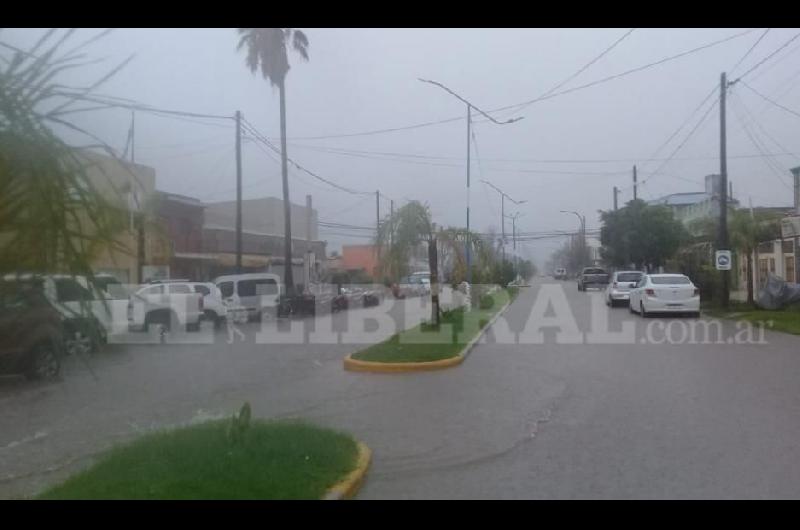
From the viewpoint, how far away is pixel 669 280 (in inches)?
1014

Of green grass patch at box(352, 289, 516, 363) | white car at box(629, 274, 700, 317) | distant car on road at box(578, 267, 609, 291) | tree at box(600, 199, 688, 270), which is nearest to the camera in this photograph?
green grass patch at box(352, 289, 516, 363)

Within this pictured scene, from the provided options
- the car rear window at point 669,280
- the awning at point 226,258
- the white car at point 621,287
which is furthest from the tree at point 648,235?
the awning at point 226,258

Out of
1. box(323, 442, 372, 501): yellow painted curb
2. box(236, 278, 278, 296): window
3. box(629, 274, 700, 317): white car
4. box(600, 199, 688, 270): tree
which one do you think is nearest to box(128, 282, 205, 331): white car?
box(236, 278, 278, 296): window

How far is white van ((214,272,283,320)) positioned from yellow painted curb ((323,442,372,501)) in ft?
64.8

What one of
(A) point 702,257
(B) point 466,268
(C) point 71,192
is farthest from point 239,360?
(A) point 702,257

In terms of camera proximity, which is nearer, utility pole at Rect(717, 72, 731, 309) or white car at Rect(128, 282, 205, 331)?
white car at Rect(128, 282, 205, 331)

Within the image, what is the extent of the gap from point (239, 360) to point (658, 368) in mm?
7860

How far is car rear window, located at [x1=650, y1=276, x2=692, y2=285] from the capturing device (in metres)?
25.5

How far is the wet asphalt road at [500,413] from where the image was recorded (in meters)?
7.04

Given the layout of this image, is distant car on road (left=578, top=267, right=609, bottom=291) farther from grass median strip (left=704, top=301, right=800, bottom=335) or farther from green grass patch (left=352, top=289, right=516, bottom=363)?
green grass patch (left=352, top=289, right=516, bottom=363)

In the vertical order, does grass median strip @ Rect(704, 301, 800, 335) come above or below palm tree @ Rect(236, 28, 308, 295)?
below

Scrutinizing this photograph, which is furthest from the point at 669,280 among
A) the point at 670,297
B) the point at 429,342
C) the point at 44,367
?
the point at 44,367

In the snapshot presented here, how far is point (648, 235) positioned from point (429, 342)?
3122 cm

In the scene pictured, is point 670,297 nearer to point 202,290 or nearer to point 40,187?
point 202,290
